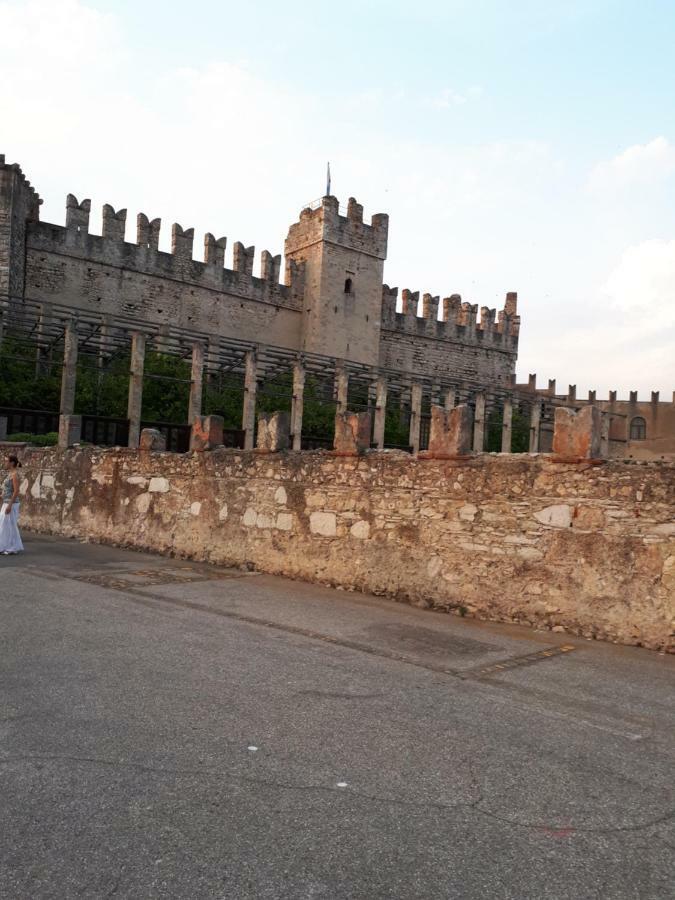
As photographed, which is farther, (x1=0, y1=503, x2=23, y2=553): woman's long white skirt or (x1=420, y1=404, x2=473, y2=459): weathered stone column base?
(x1=0, y1=503, x2=23, y2=553): woman's long white skirt

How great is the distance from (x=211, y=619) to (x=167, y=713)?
96.6 inches

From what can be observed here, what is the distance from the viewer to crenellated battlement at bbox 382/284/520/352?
39031mm

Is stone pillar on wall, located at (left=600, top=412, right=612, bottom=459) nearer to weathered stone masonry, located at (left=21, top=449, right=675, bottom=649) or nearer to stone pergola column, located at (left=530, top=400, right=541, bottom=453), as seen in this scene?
weathered stone masonry, located at (left=21, top=449, right=675, bottom=649)

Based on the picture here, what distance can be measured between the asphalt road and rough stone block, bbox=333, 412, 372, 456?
2.54 metres

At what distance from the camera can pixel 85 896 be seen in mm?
2141

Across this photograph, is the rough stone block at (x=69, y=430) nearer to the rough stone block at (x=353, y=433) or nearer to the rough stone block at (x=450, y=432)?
the rough stone block at (x=353, y=433)

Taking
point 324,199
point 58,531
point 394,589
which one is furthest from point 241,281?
point 394,589

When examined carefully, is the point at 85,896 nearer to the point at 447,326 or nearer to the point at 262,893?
the point at 262,893

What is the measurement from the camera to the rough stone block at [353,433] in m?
7.95

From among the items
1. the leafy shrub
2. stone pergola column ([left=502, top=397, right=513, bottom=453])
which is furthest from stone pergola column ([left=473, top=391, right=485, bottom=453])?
the leafy shrub

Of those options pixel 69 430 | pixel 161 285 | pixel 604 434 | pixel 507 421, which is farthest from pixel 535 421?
pixel 69 430

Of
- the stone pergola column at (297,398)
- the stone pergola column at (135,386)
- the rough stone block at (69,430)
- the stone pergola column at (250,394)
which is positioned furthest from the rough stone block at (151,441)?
the stone pergola column at (297,398)

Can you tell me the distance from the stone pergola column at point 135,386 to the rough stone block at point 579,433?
689 inches

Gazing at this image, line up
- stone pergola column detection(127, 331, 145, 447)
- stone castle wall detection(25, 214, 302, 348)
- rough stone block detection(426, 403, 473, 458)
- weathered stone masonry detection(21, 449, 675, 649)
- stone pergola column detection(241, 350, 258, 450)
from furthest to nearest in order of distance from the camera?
stone castle wall detection(25, 214, 302, 348), stone pergola column detection(241, 350, 258, 450), stone pergola column detection(127, 331, 145, 447), rough stone block detection(426, 403, 473, 458), weathered stone masonry detection(21, 449, 675, 649)
